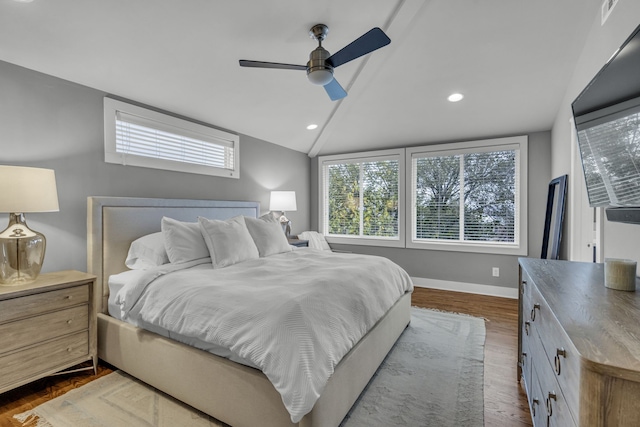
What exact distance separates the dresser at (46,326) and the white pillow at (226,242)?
2.82 feet

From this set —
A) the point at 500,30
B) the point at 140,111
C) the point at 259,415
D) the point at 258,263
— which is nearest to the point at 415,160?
the point at 500,30

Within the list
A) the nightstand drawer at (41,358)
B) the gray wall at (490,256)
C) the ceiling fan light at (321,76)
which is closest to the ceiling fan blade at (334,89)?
the ceiling fan light at (321,76)

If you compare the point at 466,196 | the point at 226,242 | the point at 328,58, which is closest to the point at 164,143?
the point at 226,242

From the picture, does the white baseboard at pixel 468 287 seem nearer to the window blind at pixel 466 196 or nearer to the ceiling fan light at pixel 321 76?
the window blind at pixel 466 196

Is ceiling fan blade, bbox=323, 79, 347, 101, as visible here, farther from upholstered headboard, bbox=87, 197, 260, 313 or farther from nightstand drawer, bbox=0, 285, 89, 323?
nightstand drawer, bbox=0, 285, 89, 323

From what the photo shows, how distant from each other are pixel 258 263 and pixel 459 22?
2.64 m

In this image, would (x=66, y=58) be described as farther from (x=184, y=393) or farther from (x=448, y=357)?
(x=448, y=357)

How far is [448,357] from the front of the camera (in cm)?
248

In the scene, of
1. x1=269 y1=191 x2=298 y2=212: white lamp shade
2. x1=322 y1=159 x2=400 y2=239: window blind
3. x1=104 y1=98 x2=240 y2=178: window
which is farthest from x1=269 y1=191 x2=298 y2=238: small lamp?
x1=322 y1=159 x2=400 y2=239: window blind

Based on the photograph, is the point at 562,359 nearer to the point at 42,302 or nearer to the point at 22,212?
the point at 42,302

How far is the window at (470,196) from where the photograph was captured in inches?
160

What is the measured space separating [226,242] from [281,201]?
1841 mm

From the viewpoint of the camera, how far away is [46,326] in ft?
6.56

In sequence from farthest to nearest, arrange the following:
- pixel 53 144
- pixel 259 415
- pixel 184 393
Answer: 1. pixel 53 144
2. pixel 184 393
3. pixel 259 415
